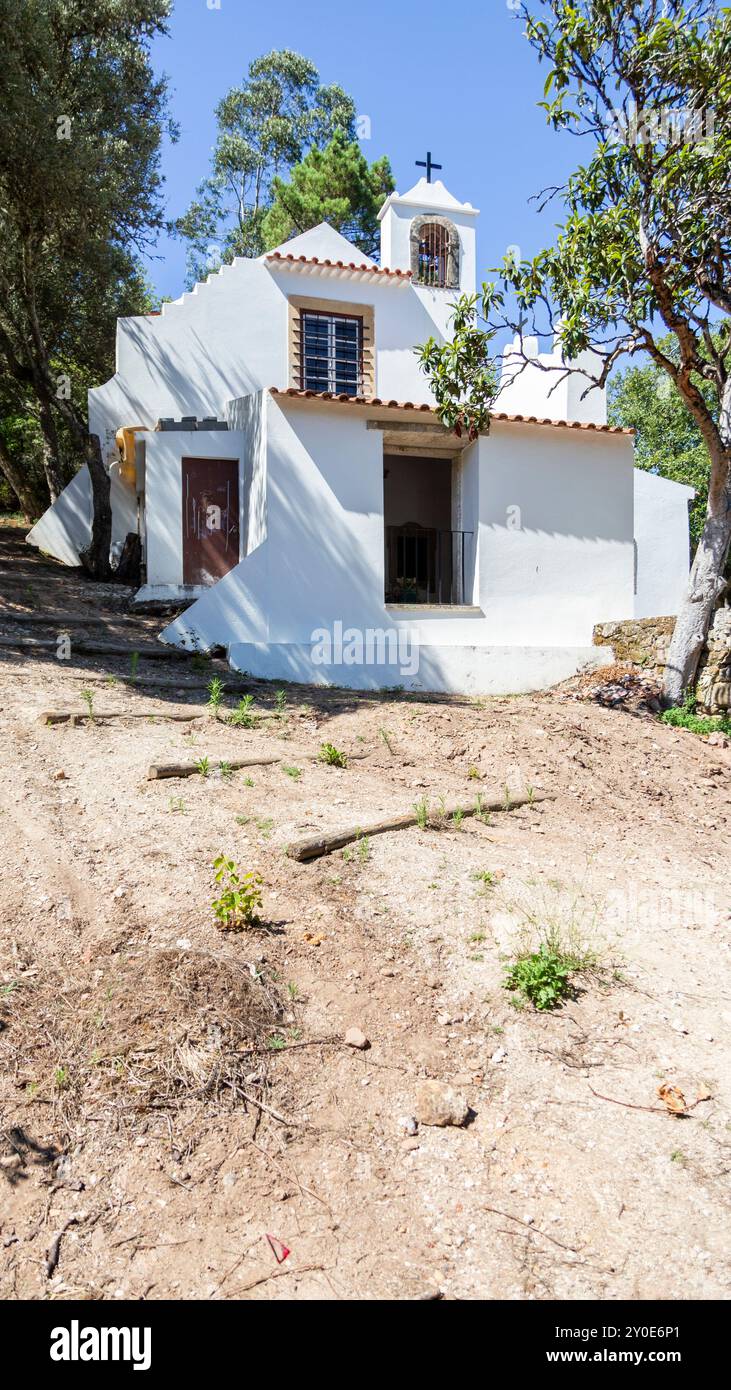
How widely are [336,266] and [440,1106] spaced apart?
16.0 m

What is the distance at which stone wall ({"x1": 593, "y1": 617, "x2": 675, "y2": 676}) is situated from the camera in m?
11.9

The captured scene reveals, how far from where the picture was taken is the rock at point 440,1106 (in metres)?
3.51

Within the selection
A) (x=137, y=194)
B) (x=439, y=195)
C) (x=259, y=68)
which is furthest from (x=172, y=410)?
(x=259, y=68)

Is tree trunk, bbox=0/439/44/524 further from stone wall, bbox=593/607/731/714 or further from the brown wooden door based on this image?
stone wall, bbox=593/607/731/714

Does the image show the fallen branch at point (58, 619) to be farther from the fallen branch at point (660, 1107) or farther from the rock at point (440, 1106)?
the fallen branch at point (660, 1107)

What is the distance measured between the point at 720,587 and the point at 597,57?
21.7 feet

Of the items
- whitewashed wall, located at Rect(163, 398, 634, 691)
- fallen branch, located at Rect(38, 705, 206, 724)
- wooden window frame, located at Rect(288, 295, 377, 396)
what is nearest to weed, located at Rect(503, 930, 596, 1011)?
fallen branch, located at Rect(38, 705, 206, 724)

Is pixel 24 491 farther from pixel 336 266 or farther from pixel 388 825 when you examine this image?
pixel 388 825

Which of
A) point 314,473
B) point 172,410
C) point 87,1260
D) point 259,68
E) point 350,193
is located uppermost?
point 259,68

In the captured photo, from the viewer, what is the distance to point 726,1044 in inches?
158

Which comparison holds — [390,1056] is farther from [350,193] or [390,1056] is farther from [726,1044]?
[350,193]

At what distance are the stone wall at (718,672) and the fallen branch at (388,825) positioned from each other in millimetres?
4653

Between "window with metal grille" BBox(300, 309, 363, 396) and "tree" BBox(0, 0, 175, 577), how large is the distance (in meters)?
3.84

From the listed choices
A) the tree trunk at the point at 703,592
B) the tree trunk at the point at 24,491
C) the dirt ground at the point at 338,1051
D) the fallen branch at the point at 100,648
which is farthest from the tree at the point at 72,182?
the dirt ground at the point at 338,1051
